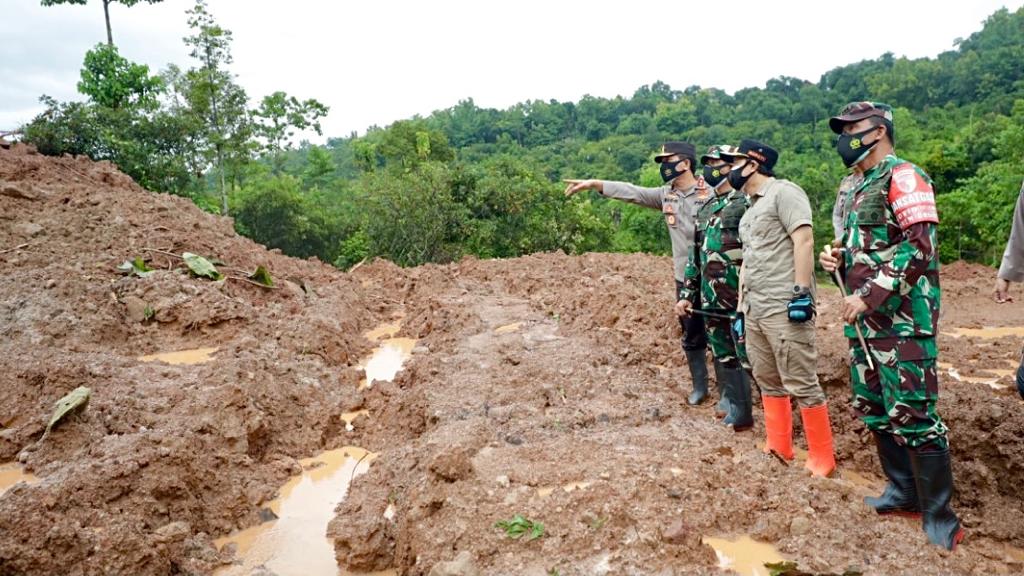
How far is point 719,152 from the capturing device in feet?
13.8

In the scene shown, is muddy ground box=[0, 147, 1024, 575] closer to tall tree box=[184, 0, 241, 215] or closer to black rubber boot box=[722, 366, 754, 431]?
black rubber boot box=[722, 366, 754, 431]

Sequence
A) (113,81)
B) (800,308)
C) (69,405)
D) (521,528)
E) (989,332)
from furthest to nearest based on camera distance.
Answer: (113,81)
(989,332)
(69,405)
(800,308)
(521,528)

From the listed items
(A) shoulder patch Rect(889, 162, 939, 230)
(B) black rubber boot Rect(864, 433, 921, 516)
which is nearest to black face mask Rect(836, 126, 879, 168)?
(A) shoulder patch Rect(889, 162, 939, 230)

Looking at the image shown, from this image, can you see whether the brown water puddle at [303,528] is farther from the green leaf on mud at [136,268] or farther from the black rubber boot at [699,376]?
the green leaf on mud at [136,268]

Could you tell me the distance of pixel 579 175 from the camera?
4356 cm

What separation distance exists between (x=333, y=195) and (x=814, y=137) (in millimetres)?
31225

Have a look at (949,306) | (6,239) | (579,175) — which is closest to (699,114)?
(579,175)

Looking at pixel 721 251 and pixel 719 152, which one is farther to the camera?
pixel 721 251

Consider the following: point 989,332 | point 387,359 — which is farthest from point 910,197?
point 989,332

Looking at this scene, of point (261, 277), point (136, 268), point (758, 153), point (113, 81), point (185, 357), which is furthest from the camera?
point (113, 81)

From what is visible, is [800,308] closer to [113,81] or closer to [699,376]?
[699,376]

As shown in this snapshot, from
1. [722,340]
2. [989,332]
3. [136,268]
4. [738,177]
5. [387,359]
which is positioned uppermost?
[738,177]

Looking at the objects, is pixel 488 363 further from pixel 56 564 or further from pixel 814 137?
pixel 814 137

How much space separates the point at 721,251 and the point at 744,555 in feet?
7.08
